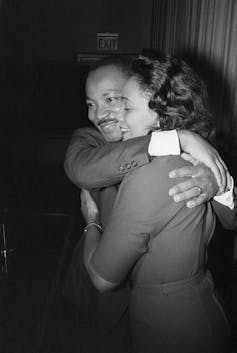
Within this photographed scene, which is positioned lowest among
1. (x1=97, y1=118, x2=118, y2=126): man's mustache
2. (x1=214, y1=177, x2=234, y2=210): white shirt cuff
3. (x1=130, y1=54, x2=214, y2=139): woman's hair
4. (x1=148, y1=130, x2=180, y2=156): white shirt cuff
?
(x1=214, y1=177, x2=234, y2=210): white shirt cuff

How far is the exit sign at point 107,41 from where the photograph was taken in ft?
16.3

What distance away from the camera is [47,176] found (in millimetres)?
4719

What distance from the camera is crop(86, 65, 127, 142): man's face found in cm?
128

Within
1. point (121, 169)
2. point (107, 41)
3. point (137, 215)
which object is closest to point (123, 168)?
point (121, 169)

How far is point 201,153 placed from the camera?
34.5 inches

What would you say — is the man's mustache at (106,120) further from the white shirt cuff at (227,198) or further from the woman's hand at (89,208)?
the white shirt cuff at (227,198)

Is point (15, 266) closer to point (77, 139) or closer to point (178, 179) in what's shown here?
point (77, 139)

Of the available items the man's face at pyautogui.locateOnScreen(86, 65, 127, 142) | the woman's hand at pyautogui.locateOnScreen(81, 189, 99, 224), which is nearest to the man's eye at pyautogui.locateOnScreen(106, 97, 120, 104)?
the man's face at pyautogui.locateOnScreen(86, 65, 127, 142)

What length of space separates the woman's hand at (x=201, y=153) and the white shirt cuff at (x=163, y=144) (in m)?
0.04

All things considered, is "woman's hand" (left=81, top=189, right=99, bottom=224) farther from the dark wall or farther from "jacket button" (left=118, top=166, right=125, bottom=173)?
the dark wall

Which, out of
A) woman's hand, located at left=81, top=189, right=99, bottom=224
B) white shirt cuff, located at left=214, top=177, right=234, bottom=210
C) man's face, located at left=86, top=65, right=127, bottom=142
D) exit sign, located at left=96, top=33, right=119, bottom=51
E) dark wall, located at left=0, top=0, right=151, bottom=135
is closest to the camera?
white shirt cuff, located at left=214, top=177, right=234, bottom=210

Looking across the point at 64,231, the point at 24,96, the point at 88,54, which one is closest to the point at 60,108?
the point at 24,96

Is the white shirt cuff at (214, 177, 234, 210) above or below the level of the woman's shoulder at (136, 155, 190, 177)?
below

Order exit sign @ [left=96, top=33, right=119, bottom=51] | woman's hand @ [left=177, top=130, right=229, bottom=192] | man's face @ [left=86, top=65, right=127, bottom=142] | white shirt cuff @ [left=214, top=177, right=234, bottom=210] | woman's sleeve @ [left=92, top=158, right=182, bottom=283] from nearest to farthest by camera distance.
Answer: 1. woman's sleeve @ [left=92, top=158, right=182, bottom=283]
2. woman's hand @ [left=177, top=130, right=229, bottom=192]
3. white shirt cuff @ [left=214, top=177, right=234, bottom=210]
4. man's face @ [left=86, top=65, right=127, bottom=142]
5. exit sign @ [left=96, top=33, right=119, bottom=51]
